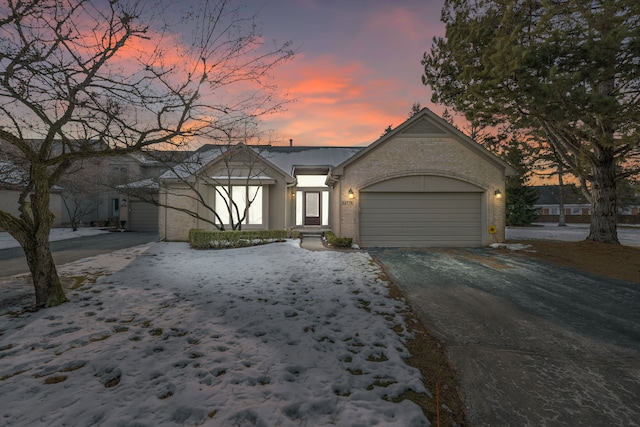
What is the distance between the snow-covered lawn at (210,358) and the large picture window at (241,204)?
909 cm

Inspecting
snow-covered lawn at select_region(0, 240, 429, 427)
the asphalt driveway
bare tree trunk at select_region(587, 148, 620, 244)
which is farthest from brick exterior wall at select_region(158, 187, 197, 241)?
bare tree trunk at select_region(587, 148, 620, 244)

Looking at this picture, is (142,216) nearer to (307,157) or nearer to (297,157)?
(297,157)

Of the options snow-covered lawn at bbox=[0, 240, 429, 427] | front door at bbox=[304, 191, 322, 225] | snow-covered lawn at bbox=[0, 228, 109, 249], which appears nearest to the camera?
snow-covered lawn at bbox=[0, 240, 429, 427]

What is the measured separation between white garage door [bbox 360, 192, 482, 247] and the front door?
5534 millimetres

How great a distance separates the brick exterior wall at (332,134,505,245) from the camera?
42.4ft

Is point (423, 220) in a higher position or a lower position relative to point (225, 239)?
higher

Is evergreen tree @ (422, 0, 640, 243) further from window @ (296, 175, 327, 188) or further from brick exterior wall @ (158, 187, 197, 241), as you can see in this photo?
brick exterior wall @ (158, 187, 197, 241)

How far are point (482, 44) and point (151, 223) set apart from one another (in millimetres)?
24646

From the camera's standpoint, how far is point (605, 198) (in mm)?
12352

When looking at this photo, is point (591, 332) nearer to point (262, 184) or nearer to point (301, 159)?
point (262, 184)

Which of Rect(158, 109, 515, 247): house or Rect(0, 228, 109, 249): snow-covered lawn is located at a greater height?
Rect(158, 109, 515, 247): house

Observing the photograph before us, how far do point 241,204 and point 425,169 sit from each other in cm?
966

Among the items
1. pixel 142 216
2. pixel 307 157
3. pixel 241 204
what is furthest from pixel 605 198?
pixel 142 216

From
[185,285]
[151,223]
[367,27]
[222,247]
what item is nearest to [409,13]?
[367,27]
